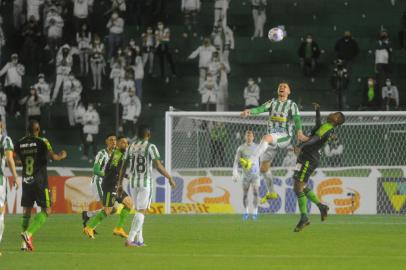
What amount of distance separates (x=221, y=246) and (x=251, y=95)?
1946cm

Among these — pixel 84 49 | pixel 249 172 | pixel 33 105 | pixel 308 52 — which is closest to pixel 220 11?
pixel 308 52

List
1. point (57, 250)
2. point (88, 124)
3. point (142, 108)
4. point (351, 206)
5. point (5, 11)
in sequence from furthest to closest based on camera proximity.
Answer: point (5, 11) → point (142, 108) → point (88, 124) → point (351, 206) → point (57, 250)

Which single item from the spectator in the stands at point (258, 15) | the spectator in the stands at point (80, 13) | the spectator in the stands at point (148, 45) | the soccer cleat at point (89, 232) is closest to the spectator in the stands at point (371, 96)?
the spectator in the stands at point (258, 15)

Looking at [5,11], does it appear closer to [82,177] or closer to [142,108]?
[142,108]

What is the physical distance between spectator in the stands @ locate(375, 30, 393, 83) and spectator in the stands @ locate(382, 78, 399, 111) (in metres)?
1.07

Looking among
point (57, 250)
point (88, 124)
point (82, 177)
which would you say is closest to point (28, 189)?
point (57, 250)

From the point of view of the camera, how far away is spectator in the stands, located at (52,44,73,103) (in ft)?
126

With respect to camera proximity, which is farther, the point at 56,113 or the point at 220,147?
the point at 56,113

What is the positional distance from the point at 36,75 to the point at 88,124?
4.90m

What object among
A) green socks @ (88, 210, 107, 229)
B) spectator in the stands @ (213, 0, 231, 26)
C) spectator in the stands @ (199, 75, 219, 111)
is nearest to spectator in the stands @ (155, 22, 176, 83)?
spectator in the stands @ (213, 0, 231, 26)

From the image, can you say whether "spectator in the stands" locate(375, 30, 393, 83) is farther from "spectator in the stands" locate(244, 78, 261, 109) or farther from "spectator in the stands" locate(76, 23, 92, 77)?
"spectator in the stands" locate(76, 23, 92, 77)

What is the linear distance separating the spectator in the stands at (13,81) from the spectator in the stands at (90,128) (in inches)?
121

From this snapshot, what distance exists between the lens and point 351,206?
30078 millimetres

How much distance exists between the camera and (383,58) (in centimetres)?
3828
